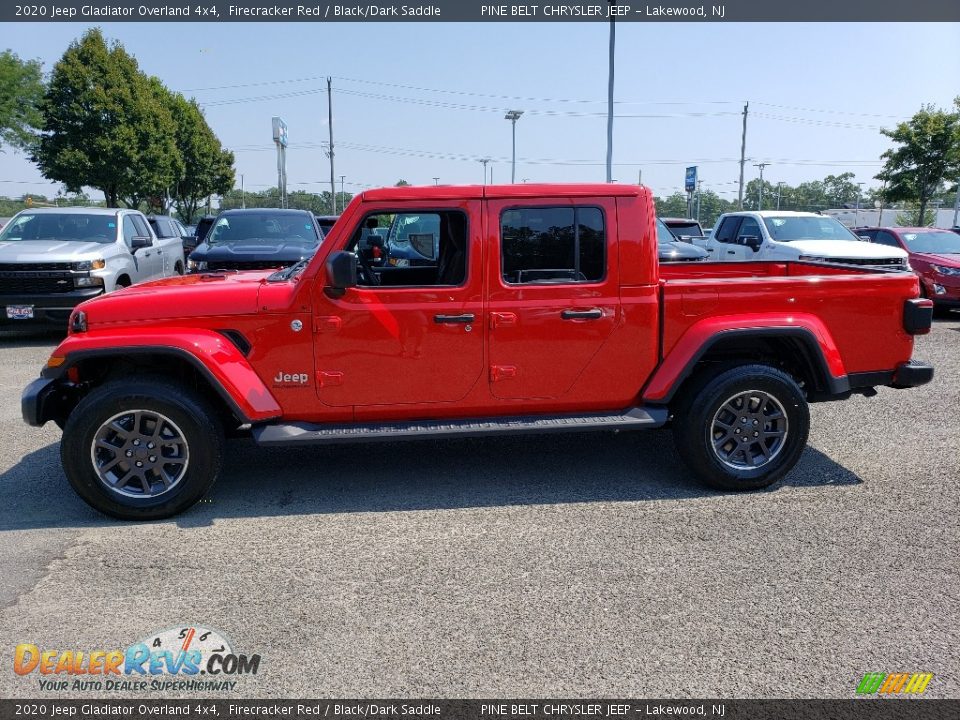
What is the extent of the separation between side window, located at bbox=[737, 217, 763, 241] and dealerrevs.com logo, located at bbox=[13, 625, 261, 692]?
12345 millimetres

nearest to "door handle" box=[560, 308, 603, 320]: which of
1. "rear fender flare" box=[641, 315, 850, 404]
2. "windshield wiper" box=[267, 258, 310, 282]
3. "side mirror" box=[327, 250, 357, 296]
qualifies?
"rear fender flare" box=[641, 315, 850, 404]

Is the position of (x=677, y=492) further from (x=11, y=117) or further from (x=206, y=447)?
(x=11, y=117)

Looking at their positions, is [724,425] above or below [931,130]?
below

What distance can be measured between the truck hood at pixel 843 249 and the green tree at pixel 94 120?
27.7m

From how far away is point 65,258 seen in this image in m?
10.1

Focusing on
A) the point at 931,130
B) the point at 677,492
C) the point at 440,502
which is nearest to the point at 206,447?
the point at 440,502

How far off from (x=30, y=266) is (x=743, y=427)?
948 cm

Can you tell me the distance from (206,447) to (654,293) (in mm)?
2910

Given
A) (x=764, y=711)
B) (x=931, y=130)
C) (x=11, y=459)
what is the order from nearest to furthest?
(x=764, y=711) → (x=11, y=459) → (x=931, y=130)

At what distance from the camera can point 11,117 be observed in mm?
45906

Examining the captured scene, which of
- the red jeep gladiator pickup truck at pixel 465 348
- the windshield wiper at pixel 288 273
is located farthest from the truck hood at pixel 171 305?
the windshield wiper at pixel 288 273

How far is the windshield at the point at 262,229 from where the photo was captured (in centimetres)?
1150

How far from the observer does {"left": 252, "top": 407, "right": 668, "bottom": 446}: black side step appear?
4.48m

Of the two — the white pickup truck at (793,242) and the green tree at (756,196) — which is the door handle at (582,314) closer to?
the white pickup truck at (793,242)
